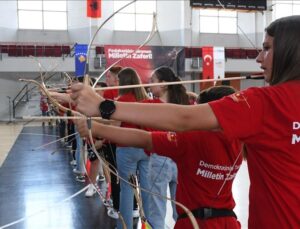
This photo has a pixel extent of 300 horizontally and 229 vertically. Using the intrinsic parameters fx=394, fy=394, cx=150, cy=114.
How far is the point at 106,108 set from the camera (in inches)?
36.0

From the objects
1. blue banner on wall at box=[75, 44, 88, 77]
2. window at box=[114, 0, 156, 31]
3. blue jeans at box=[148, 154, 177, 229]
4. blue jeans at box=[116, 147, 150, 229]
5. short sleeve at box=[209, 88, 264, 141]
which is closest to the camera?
short sleeve at box=[209, 88, 264, 141]

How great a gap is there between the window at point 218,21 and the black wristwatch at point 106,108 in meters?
16.4

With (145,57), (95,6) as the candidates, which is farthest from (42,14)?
(145,57)

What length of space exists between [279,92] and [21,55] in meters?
14.2

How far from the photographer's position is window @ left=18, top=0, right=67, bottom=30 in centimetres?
1534

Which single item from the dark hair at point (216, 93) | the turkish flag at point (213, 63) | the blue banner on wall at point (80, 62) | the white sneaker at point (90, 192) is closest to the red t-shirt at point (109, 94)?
the white sneaker at point (90, 192)

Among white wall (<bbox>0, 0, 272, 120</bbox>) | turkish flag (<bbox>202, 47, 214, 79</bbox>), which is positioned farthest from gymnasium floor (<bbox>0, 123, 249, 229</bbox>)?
white wall (<bbox>0, 0, 272, 120</bbox>)

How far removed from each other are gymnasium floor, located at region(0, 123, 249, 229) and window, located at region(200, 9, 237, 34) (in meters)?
11.2

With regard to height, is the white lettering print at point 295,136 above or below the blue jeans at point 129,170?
above

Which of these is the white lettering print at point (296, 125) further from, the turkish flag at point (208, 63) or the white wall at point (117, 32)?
the white wall at point (117, 32)

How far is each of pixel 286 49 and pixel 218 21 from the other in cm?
1666

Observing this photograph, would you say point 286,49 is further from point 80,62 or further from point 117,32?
point 117,32

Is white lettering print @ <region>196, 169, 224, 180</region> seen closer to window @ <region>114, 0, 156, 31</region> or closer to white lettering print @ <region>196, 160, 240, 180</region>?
white lettering print @ <region>196, 160, 240, 180</region>

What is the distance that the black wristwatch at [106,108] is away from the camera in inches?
35.9
